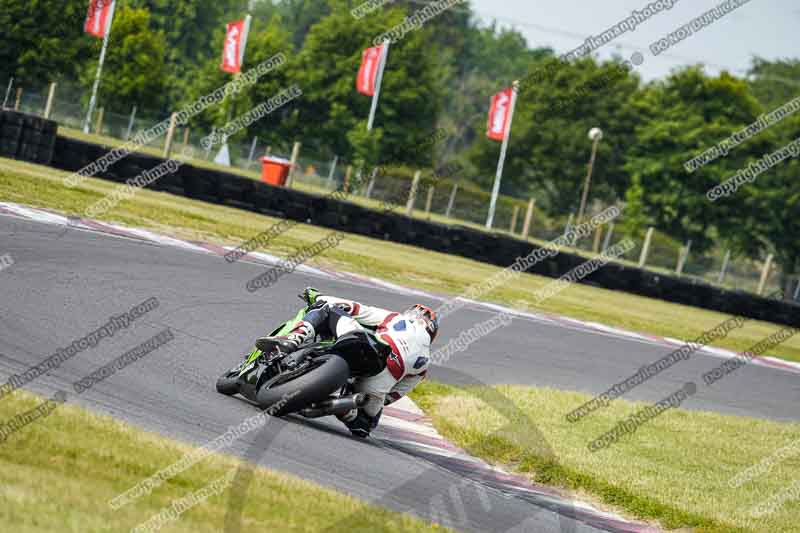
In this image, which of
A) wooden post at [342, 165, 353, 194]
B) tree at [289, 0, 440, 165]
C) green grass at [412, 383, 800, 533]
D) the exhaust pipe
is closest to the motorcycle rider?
the exhaust pipe

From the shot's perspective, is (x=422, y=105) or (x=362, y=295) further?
(x=422, y=105)

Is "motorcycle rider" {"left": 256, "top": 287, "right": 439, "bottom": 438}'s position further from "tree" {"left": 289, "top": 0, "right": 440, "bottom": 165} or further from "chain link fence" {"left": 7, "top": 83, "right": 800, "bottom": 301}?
"tree" {"left": 289, "top": 0, "right": 440, "bottom": 165}

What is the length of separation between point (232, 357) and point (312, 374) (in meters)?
2.49

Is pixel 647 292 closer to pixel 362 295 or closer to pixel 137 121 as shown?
pixel 362 295

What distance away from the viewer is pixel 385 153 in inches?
2162

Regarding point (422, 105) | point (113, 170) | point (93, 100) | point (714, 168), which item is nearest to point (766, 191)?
point (714, 168)

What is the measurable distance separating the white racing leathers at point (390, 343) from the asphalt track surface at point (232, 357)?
41cm

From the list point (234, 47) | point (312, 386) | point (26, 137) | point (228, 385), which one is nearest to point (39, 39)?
point (234, 47)

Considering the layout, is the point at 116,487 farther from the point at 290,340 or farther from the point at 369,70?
the point at 369,70

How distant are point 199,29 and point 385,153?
1486 inches

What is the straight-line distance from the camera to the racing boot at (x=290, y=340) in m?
8.02

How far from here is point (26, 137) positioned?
73.0 feet

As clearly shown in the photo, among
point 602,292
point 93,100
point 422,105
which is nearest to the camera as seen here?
point 602,292

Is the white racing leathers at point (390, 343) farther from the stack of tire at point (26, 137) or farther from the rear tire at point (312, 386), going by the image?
the stack of tire at point (26, 137)
